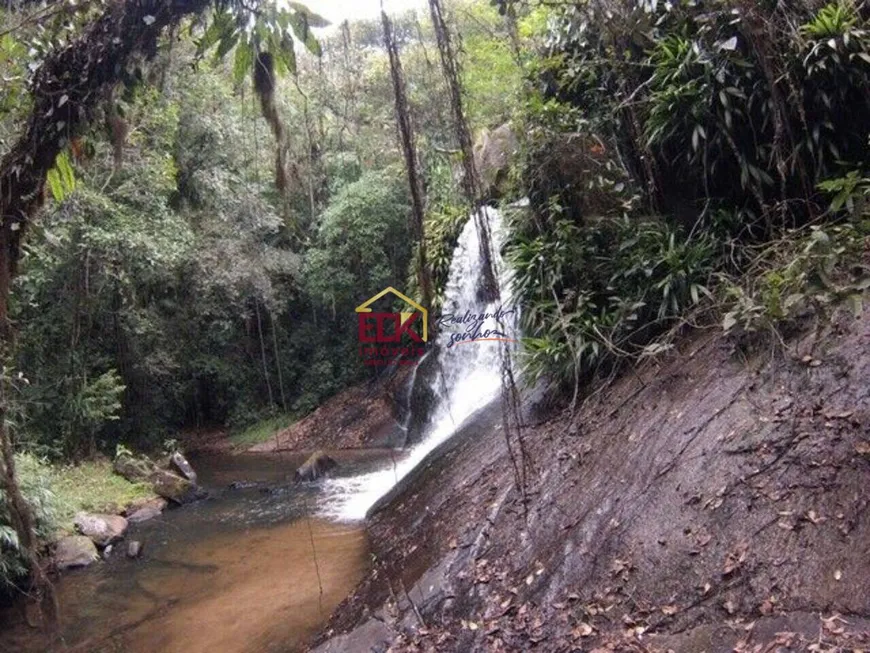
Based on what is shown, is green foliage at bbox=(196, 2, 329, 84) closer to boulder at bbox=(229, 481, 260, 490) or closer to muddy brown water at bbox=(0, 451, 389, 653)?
muddy brown water at bbox=(0, 451, 389, 653)

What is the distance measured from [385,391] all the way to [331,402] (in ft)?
8.51

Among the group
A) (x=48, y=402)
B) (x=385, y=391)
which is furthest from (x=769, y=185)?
(x=48, y=402)

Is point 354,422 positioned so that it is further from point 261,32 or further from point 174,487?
point 261,32

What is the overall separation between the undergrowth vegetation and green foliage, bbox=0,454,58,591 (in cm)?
532

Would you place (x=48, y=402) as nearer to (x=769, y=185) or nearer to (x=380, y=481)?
(x=380, y=481)

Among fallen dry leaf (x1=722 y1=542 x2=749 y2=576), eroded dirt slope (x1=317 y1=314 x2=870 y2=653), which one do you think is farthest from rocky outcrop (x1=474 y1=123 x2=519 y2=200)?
fallen dry leaf (x1=722 y1=542 x2=749 y2=576)

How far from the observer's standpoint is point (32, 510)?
713 cm

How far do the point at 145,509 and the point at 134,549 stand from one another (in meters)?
2.01

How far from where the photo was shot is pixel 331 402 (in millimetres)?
16438

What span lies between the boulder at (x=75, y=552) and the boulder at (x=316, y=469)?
335 centimetres

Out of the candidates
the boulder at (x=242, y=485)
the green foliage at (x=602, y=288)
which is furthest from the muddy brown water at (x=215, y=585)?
the green foliage at (x=602, y=288)

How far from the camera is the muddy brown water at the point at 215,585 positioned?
5668mm

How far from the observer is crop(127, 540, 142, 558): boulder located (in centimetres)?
806

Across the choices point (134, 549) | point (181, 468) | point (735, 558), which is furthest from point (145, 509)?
point (735, 558)
